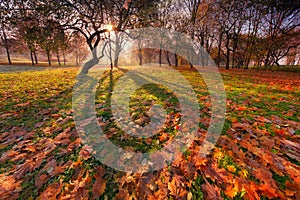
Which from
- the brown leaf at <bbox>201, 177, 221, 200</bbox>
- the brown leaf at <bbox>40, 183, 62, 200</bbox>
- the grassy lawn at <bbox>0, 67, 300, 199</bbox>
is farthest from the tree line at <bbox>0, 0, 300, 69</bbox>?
the brown leaf at <bbox>201, 177, 221, 200</bbox>

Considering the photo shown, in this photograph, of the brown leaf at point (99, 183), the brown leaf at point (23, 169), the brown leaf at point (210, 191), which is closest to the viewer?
the brown leaf at point (210, 191)

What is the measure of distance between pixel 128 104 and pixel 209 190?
3134mm

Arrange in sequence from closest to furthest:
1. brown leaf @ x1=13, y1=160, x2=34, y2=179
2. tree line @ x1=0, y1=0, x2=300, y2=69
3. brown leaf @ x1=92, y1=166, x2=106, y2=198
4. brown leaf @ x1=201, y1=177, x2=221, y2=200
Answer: brown leaf @ x1=201, y1=177, x2=221, y2=200 → brown leaf @ x1=92, y1=166, x2=106, y2=198 → brown leaf @ x1=13, y1=160, x2=34, y2=179 → tree line @ x1=0, y1=0, x2=300, y2=69

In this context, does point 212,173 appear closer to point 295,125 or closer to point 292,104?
point 295,125

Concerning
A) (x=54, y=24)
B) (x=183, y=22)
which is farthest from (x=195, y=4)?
(x=54, y=24)

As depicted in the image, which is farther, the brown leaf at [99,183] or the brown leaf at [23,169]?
the brown leaf at [23,169]

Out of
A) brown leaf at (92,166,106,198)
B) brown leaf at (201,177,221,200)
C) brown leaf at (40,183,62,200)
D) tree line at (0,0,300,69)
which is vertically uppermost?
tree line at (0,0,300,69)

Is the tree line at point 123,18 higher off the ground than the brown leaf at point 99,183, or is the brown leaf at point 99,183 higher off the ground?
the tree line at point 123,18

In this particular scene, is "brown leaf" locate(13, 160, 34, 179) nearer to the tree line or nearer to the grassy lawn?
the grassy lawn

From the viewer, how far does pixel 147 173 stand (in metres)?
1.88

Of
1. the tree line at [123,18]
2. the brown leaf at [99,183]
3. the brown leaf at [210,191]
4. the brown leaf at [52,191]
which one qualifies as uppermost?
the tree line at [123,18]

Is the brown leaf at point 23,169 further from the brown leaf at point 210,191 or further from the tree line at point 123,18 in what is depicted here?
the tree line at point 123,18

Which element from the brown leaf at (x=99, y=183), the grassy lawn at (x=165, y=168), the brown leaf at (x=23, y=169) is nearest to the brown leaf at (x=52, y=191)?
the grassy lawn at (x=165, y=168)

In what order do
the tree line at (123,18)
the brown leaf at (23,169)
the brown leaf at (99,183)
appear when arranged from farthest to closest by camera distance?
the tree line at (123,18) → the brown leaf at (23,169) → the brown leaf at (99,183)
